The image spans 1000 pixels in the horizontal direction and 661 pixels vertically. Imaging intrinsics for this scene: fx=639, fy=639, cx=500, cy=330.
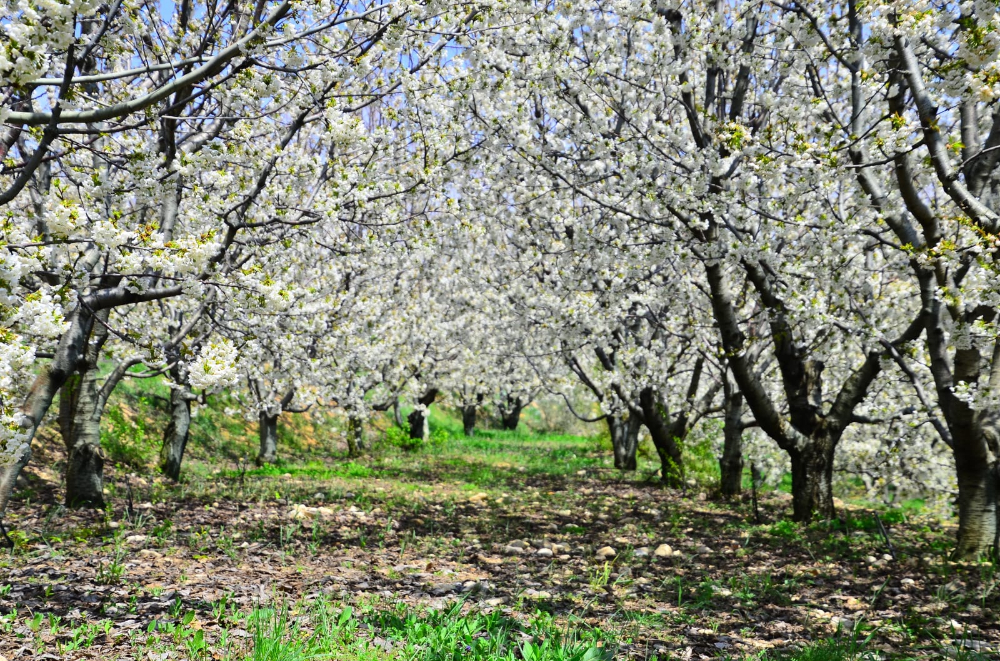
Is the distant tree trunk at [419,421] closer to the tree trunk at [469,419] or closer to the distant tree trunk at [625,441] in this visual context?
the tree trunk at [469,419]

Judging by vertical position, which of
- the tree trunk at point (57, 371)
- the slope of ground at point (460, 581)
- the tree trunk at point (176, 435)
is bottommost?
the slope of ground at point (460, 581)

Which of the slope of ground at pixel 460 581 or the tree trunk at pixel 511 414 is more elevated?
the tree trunk at pixel 511 414

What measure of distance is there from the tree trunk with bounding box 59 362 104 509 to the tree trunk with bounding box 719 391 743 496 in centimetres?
897

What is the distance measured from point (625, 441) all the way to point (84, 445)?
12.5 meters

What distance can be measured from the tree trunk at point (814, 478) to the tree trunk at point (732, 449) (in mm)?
2106

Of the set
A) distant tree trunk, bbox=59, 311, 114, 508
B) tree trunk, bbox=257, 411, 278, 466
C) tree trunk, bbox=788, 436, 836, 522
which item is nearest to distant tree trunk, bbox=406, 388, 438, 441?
tree trunk, bbox=257, 411, 278, 466

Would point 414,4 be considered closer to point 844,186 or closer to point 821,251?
point 821,251

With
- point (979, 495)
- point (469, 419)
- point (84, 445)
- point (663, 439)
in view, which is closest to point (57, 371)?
point (84, 445)

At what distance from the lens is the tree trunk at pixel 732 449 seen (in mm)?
10523

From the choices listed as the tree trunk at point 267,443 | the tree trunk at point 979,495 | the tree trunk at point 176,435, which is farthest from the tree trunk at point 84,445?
the tree trunk at point 979,495

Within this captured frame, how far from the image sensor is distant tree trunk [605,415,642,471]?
16.3 m

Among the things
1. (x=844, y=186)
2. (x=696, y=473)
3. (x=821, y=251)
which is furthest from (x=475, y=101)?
(x=696, y=473)

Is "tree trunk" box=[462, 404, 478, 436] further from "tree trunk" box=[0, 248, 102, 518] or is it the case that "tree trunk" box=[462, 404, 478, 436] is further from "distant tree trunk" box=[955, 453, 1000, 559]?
"tree trunk" box=[0, 248, 102, 518]

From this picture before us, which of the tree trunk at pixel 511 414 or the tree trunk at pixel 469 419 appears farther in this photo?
the tree trunk at pixel 511 414
